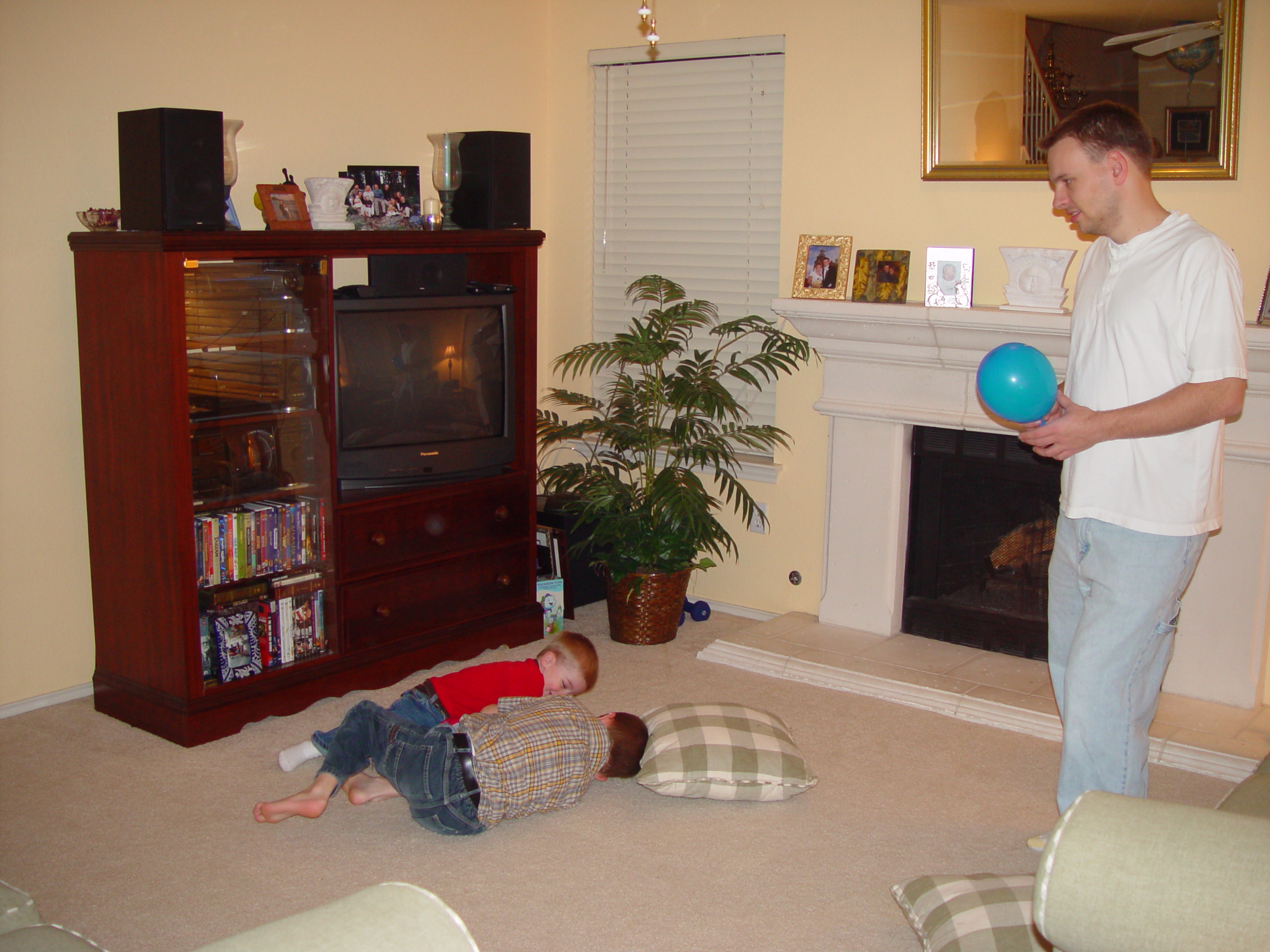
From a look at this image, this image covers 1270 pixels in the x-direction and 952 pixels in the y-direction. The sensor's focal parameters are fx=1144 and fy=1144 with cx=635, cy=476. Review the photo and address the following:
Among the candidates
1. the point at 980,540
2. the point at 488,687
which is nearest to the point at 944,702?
the point at 980,540

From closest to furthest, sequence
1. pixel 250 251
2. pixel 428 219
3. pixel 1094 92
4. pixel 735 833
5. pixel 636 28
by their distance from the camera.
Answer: pixel 735 833
pixel 250 251
pixel 1094 92
pixel 428 219
pixel 636 28

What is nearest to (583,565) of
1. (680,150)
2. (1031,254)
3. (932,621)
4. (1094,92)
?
(932,621)

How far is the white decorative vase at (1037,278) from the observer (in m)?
3.52

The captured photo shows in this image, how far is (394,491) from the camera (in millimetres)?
3697

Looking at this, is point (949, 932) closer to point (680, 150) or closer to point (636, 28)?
point (680, 150)

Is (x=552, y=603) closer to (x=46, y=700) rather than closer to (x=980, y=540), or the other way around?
(x=980, y=540)

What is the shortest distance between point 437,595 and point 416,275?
3.50ft

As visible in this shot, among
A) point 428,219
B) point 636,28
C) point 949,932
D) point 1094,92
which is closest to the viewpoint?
point 949,932

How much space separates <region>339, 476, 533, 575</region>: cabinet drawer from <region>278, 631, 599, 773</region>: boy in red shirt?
0.74 m

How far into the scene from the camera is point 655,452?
4367 mm

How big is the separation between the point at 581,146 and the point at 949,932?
3463 mm

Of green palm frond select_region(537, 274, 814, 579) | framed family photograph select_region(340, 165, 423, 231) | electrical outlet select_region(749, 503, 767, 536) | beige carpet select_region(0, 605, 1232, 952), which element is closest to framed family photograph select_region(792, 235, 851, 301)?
green palm frond select_region(537, 274, 814, 579)

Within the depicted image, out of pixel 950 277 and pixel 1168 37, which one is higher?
pixel 1168 37

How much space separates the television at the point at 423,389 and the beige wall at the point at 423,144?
26.1 inches
